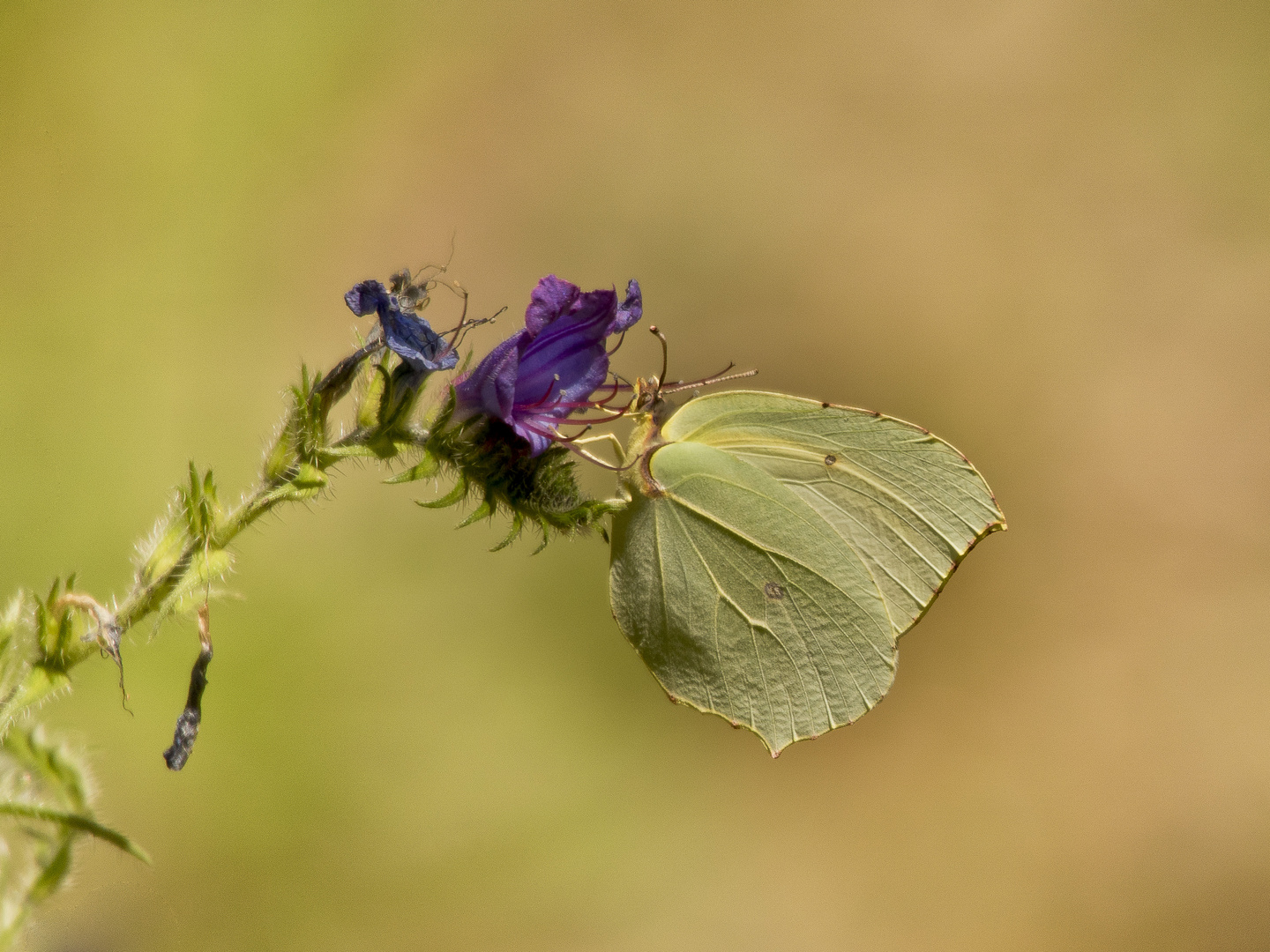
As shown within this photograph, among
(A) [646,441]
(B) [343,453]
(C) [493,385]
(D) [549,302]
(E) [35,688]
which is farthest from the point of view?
(A) [646,441]

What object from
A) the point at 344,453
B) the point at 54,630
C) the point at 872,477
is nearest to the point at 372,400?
the point at 344,453

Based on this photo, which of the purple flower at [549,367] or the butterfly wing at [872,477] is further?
the butterfly wing at [872,477]

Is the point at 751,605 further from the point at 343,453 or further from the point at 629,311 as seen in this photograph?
the point at 343,453

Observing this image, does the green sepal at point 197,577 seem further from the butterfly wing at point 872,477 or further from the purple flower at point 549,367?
the butterfly wing at point 872,477

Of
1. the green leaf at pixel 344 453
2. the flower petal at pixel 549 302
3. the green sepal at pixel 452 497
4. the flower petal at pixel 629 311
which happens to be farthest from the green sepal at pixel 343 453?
the flower petal at pixel 629 311

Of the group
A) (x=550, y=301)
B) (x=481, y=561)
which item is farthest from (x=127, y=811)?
(x=550, y=301)

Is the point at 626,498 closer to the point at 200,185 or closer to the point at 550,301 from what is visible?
the point at 550,301
